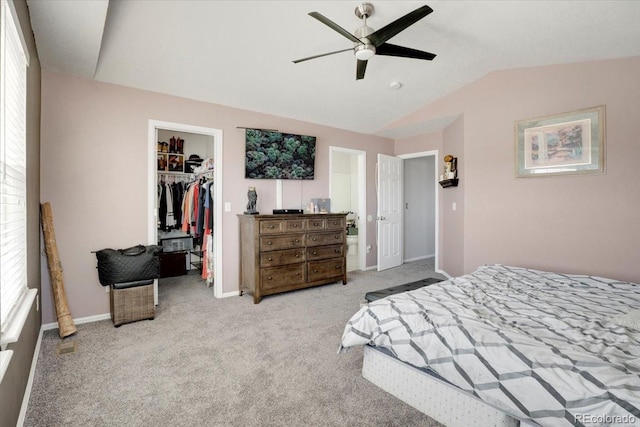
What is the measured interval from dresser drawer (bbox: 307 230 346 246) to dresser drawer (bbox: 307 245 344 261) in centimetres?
6

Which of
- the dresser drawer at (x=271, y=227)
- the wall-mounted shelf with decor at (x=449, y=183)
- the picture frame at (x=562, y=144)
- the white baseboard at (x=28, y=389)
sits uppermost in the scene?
the picture frame at (x=562, y=144)

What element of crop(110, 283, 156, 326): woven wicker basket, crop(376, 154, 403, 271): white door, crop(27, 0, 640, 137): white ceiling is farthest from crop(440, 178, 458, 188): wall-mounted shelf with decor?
crop(110, 283, 156, 326): woven wicker basket

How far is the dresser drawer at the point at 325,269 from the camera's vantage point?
4.05 meters

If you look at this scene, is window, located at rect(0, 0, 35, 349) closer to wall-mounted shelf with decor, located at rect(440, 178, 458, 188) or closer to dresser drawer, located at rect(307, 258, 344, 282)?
dresser drawer, located at rect(307, 258, 344, 282)

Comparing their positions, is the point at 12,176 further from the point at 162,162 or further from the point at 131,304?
the point at 162,162

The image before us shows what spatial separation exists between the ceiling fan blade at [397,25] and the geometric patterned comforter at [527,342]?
1.91 m

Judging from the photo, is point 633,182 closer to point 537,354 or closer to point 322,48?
point 537,354

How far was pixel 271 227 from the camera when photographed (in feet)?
12.1

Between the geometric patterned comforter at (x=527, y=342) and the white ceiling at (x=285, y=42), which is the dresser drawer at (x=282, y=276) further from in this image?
the white ceiling at (x=285, y=42)

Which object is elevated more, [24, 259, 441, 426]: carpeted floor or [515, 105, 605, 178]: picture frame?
[515, 105, 605, 178]: picture frame

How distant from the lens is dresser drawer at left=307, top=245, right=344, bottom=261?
159 inches

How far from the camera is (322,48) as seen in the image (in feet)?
10.0

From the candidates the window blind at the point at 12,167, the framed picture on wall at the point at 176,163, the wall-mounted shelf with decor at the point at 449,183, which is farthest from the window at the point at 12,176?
the wall-mounted shelf with decor at the point at 449,183

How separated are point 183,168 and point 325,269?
310 cm
